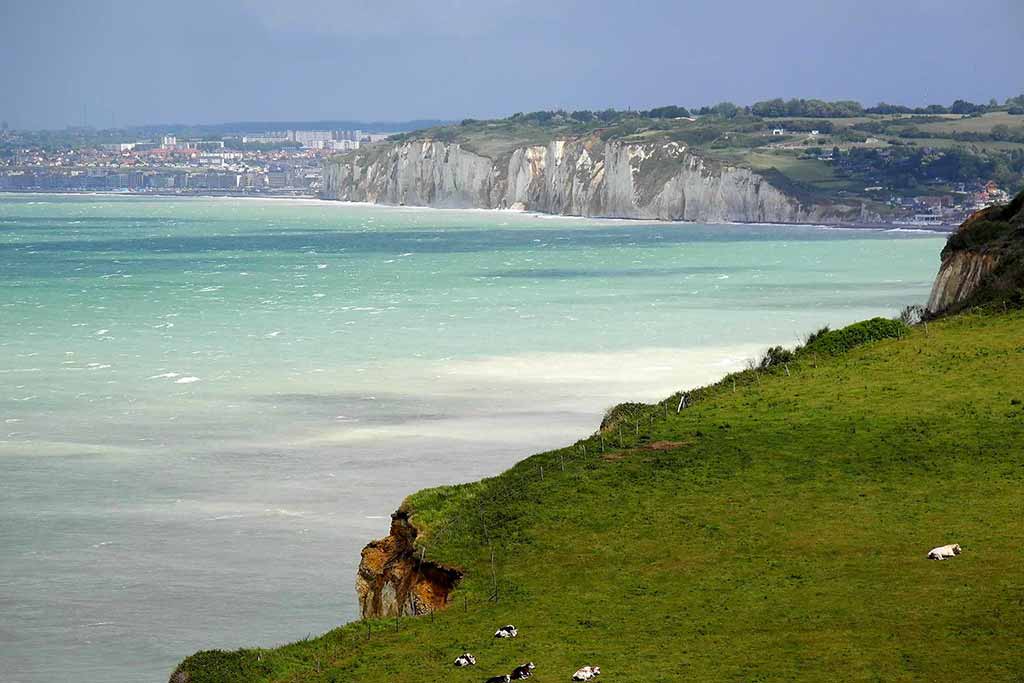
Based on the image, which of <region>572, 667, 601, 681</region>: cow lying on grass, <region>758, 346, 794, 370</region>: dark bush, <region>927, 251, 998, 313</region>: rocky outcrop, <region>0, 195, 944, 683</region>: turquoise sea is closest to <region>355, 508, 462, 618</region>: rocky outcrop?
<region>0, 195, 944, 683</region>: turquoise sea

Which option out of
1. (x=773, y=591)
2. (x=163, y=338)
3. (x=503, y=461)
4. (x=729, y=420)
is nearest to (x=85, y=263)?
(x=163, y=338)

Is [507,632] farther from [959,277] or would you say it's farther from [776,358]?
[959,277]

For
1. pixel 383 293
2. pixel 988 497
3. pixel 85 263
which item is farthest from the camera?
pixel 85 263

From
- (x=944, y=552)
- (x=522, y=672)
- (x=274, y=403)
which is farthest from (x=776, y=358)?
(x=522, y=672)

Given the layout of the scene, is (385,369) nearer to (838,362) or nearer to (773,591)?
(838,362)

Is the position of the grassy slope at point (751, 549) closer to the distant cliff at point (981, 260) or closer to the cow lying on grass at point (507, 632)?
the cow lying on grass at point (507, 632)

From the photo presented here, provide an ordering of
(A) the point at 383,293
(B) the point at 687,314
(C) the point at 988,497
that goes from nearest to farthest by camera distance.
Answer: (C) the point at 988,497, (B) the point at 687,314, (A) the point at 383,293

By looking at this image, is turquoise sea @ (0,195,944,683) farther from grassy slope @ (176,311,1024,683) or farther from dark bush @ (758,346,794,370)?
dark bush @ (758,346,794,370)
